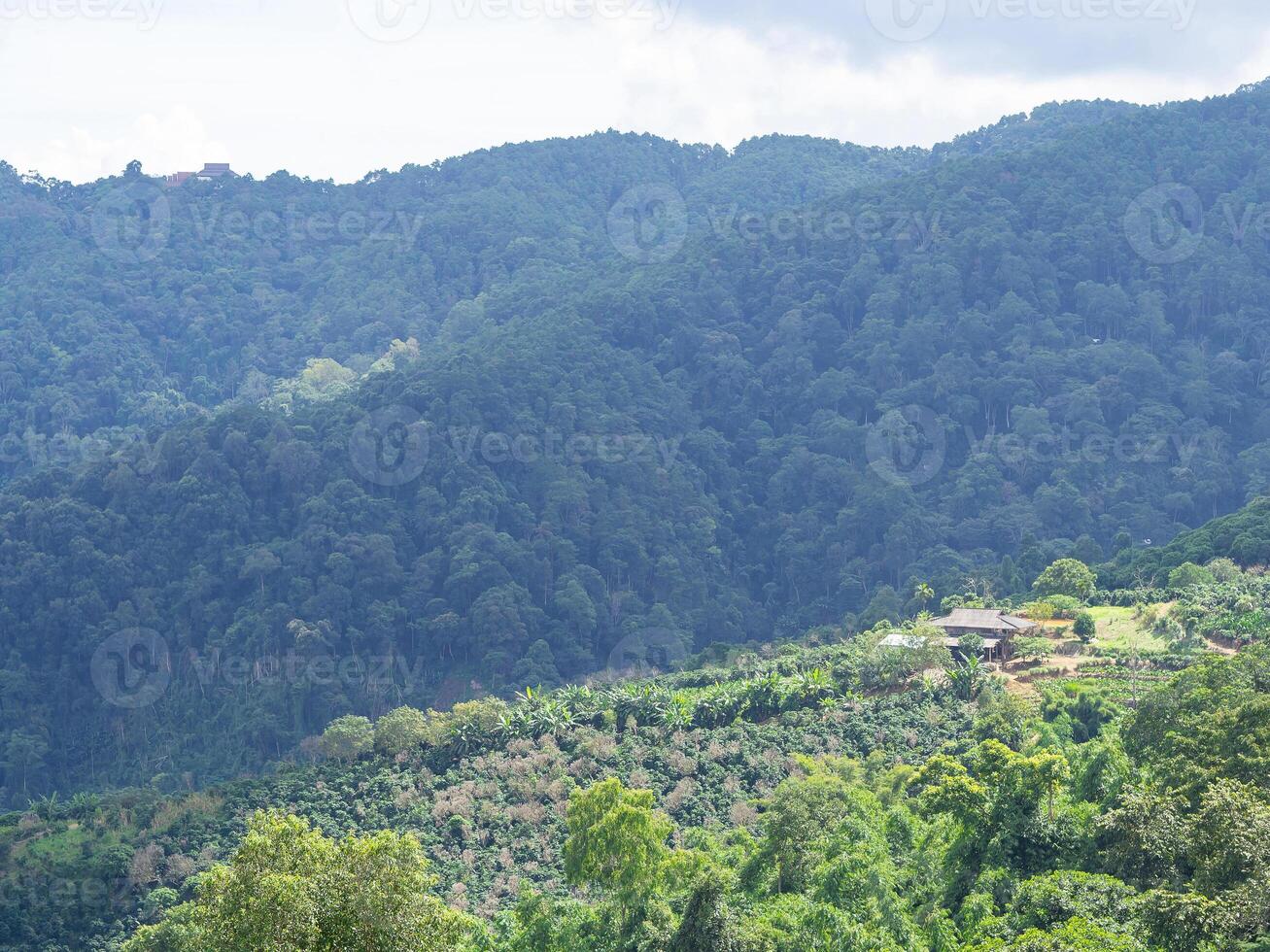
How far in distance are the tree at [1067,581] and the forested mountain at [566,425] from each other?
951 centimetres

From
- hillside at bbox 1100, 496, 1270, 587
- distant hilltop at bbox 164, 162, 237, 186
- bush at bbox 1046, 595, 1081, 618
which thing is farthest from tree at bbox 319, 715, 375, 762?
distant hilltop at bbox 164, 162, 237, 186

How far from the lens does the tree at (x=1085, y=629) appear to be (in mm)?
55031

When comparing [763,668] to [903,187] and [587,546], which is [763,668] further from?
[903,187]

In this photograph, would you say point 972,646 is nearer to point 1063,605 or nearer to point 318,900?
point 1063,605

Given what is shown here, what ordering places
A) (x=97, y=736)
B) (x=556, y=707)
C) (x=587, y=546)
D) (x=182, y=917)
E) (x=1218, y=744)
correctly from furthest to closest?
(x=587, y=546)
(x=97, y=736)
(x=556, y=707)
(x=182, y=917)
(x=1218, y=744)

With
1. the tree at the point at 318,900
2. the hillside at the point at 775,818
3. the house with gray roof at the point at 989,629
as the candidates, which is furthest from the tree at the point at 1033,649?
the tree at the point at 318,900

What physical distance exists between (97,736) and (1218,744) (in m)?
62.9

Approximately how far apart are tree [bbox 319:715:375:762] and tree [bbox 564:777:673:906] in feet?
71.6

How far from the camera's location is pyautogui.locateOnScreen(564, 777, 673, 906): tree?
1289 inches

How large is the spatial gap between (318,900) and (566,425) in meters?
81.8

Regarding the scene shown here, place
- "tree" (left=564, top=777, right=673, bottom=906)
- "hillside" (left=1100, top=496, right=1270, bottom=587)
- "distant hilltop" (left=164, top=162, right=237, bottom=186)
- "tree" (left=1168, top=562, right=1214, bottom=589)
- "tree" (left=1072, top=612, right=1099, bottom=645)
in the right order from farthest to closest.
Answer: "distant hilltop" (left=164, top=162, right=237, bottom=186), "hillside" (left=1100, top=496, right=1270, bottom=587), "tree" (left=1168, top=562, right=1214, bottom=589), "tree" (left=1072, top=612, right=1099, bottom=645), "tree" (left=564, top=777, right=673, bottom=906)


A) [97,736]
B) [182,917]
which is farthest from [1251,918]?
[97,736]

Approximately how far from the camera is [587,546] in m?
95.3

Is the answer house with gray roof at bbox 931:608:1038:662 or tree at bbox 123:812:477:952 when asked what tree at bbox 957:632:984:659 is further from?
tree at bbox 123:812:477:952
